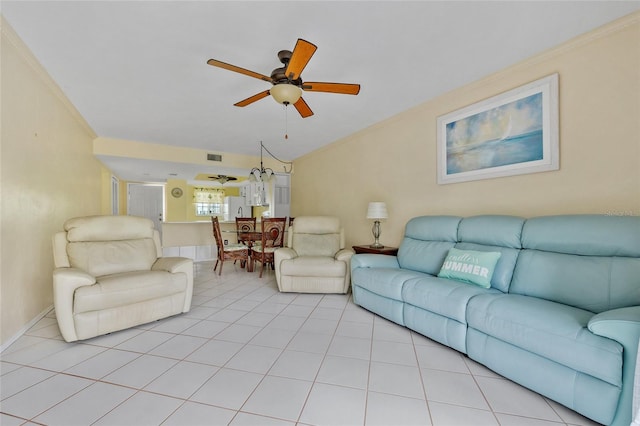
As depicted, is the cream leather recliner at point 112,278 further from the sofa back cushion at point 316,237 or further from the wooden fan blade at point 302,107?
the wooden fan blade at point 302,107

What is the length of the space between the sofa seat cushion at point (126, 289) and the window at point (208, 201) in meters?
7.15

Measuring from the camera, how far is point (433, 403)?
1.48 m

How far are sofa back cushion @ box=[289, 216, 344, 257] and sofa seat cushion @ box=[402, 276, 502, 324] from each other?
1.67 meters

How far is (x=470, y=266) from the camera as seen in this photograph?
2.26 meters

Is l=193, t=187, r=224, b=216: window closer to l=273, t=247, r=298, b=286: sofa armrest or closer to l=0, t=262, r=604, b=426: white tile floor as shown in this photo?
l=273, t=247, r=298, b=286: sofa armrest

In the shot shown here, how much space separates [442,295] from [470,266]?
0.39 metres

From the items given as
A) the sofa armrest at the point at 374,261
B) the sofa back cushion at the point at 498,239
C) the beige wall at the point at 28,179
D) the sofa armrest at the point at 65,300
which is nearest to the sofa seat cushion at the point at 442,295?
the sofa back cushion at the point at 498,239

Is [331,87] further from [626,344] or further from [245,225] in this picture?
[245,225]

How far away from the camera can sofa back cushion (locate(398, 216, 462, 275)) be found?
2.69 m

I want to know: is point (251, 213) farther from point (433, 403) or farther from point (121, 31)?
point (433, 403)

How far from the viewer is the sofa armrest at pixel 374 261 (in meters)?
3.04

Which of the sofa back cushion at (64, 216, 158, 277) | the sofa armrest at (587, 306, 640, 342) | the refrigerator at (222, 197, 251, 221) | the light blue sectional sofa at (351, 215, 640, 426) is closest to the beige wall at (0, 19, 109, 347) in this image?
the sofa back cushion at (64, 216, 158, 277)

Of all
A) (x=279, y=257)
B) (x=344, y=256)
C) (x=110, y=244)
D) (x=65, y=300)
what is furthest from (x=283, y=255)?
(x=65, y=300)

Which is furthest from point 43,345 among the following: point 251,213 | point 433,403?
point 251,213
